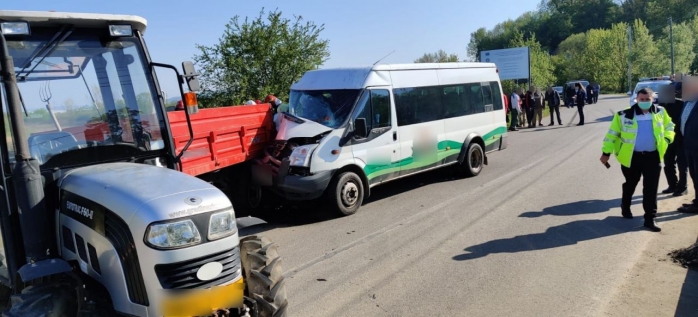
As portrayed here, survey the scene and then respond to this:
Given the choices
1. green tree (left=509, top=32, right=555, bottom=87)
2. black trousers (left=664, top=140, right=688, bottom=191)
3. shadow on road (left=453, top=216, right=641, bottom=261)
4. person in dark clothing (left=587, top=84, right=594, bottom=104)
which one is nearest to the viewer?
shadow on road (left=453, top=216, right=641, bottom=261)

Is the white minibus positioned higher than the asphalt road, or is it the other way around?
the white minibus

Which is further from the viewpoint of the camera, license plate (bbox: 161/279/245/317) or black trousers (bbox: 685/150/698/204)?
black trousers (bbox: 685/150/698/204)

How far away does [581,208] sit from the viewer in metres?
8.25

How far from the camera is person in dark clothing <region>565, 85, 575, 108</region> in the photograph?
31487 millimetres

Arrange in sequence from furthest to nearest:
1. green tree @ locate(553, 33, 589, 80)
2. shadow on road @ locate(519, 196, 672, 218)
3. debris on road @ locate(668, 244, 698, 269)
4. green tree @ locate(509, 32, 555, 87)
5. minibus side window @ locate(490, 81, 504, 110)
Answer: green tree @ locate(553, 33, 589, 80) < green tree @ locate(509, 32, 555, 87) < minibus side window @ locate(490, 81, 504, 110) < shadow on road @ locate(519, 196, 672, 218) < debris on road @ locate(668, 244, 698, 269)

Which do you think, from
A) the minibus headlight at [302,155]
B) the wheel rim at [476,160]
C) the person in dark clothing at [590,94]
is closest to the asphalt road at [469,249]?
the wheel rim at [476,160]

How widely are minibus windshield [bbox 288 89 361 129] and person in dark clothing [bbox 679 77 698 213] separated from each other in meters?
4.88

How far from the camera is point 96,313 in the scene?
3.24 meters

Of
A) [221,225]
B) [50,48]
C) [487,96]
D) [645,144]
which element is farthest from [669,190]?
[50,48]

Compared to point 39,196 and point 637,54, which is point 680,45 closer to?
point 637,54

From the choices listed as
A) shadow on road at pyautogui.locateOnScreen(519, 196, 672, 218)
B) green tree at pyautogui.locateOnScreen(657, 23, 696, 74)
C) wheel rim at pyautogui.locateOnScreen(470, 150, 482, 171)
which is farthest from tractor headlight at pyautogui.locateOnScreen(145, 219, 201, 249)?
green tree at pyautogui.locateOnScreen(657, 23, 696, 74)

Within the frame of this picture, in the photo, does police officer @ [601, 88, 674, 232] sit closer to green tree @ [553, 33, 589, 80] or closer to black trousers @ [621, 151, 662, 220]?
black trousers @ [621, 151, 662, 220]

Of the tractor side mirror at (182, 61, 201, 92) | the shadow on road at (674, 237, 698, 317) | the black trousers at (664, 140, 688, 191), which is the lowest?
the shadow on road at (674, 237, 698, 317)

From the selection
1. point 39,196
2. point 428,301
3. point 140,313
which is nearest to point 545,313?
point 428,301
